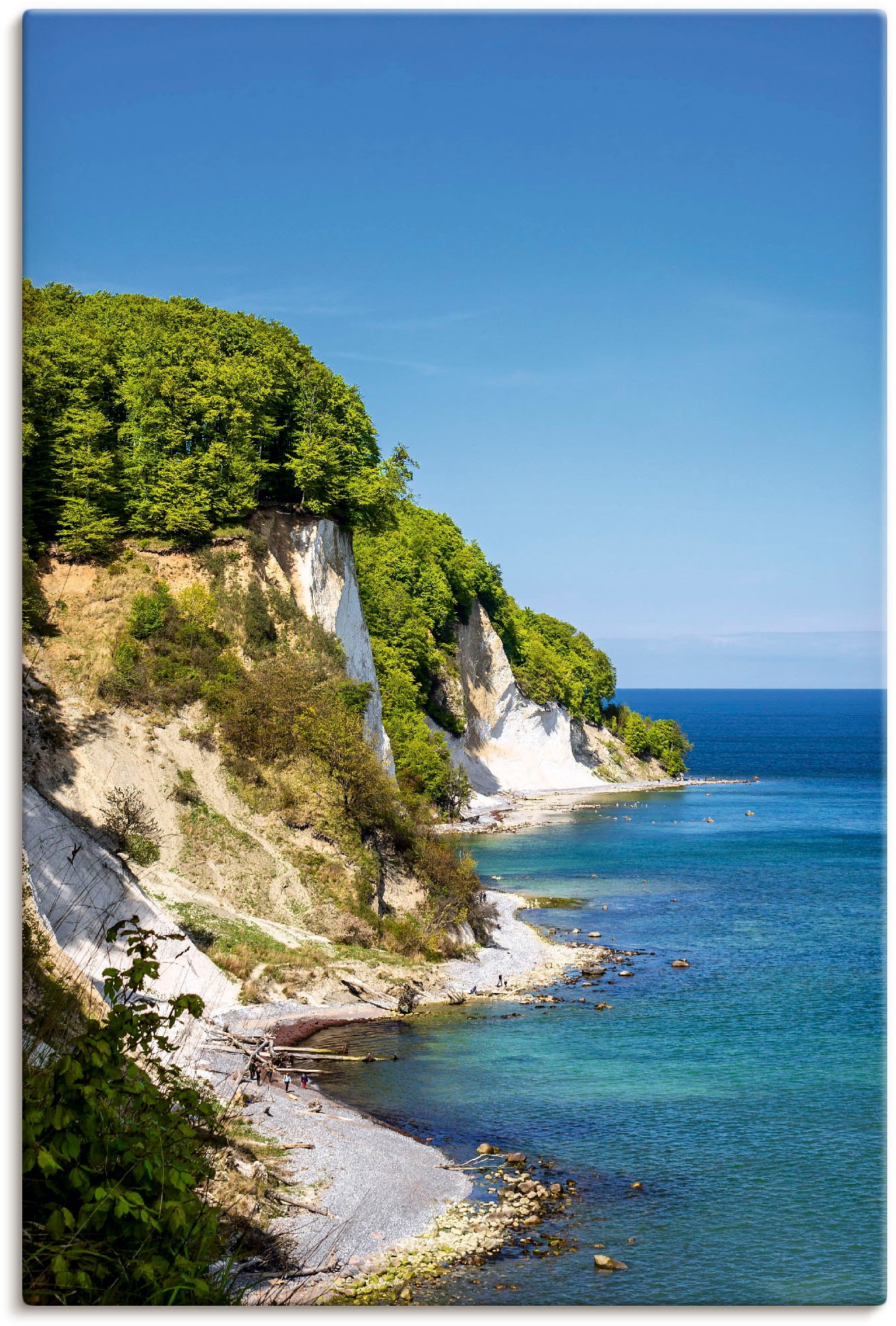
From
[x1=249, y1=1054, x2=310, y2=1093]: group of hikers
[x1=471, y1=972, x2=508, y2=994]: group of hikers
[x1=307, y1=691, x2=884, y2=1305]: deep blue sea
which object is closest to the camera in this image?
[x1=307, y1=691, x2=884, y2=1305]: deep blue sea

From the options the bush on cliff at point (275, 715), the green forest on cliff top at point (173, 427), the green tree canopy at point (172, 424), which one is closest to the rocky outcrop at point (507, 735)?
the green forest on cliff top at point (173, 427)

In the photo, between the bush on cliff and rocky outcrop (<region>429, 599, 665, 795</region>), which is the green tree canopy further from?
rocky outcrop (<region>429, 599, 665, 795</region>)

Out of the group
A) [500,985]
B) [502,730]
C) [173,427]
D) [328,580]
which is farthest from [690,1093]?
[502,730]

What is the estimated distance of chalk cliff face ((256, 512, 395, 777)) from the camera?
3105 centimetres

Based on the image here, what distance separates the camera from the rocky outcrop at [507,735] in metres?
69.8

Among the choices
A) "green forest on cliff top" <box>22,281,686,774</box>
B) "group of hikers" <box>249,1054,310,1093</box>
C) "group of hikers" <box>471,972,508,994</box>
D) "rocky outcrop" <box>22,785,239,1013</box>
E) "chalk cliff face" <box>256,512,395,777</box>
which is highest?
"green forest on cliff top" <box>22,281,686,774</box>

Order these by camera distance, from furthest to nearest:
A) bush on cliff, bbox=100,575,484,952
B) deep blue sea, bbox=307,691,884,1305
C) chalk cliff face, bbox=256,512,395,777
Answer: chalk cliff face, bbox=256,512,395,777 < bush on cliff, bbox=100,575,484,952 < deep blue sea, bbox=307,691,884,1305

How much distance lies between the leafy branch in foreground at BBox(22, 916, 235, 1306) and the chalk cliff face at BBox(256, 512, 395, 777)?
955 inches

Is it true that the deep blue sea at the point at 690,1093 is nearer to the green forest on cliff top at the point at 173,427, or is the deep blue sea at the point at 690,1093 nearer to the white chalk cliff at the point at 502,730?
the green forest on cliff top at the point at 173,427

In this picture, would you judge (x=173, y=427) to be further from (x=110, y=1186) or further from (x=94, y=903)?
(x=110, y=1186)

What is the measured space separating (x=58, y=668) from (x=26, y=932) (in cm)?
1655

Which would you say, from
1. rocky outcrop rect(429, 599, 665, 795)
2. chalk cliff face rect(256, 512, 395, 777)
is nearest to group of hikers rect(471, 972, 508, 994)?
chalk cliff face rect(256, 512, 395, 777)

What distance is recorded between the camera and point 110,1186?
5.46 metres

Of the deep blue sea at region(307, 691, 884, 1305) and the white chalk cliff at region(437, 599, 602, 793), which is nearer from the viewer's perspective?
the deep blue sea at region(307, 691, 884, 1305)
